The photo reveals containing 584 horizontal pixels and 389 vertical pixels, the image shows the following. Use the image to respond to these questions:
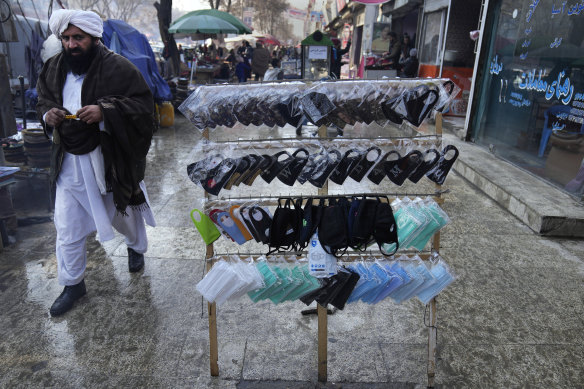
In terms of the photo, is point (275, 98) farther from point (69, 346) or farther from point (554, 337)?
point (554, 337)

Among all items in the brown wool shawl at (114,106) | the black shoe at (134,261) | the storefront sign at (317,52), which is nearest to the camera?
the brown wool shawl at (114,106)

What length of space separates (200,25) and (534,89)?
9103 millimetres

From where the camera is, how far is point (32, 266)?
11.2 ft

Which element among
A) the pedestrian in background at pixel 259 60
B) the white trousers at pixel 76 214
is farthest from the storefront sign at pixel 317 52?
the white trousers at pixel 76 214

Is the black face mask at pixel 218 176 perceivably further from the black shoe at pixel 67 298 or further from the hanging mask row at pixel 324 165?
the black shoe at pixel 67 298

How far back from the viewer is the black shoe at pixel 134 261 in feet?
11.0

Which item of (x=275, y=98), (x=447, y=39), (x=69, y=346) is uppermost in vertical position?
(x=447, y=39)

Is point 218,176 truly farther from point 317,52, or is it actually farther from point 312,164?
point 317,52

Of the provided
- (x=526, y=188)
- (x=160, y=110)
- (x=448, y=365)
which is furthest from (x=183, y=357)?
(x=160, y=110)

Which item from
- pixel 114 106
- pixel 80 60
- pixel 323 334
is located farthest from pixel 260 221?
pixel 80 60

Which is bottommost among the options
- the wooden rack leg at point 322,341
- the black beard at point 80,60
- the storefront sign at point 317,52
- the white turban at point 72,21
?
the wooden rack leg at point 322,341

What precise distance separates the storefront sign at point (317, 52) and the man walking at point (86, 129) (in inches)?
297

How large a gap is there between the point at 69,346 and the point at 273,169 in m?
1.69

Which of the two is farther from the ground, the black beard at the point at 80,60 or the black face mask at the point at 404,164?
the black beard at the point at 80,60
